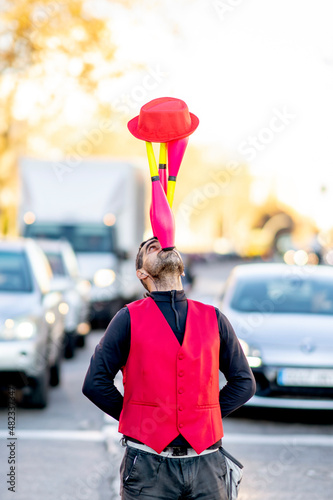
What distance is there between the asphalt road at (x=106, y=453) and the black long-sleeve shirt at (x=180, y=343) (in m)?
2.50

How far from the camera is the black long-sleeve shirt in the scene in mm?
3103

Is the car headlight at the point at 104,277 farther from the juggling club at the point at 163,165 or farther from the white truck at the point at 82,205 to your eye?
the juggling club at the point at 163,165

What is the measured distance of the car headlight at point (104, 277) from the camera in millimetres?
16703

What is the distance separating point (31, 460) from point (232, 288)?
11.2ft

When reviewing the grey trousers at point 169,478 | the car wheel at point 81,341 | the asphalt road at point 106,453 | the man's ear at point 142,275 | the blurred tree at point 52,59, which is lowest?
the car wheel at point 81,341

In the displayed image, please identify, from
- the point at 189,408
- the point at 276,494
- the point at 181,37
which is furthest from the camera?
the point at 181,37

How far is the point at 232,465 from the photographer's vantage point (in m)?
3.21

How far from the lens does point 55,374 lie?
32.7 ft

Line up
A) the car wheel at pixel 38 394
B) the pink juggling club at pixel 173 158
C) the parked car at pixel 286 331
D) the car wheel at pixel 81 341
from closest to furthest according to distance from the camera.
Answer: the pink juggling club at pixel 173 158 < the parked car at pixel 286 331 < the car wheel at pixel 38 394 < the car wheel at pixel 81 341

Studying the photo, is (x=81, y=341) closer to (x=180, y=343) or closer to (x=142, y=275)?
(x=142, y=275)

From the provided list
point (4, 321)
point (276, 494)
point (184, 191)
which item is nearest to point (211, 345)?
point (276, 494)

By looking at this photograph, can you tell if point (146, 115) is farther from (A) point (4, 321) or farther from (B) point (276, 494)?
(A) point (4, 321)

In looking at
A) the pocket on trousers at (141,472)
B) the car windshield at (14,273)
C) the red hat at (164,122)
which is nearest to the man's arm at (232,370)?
the pocket on trousers at (141,472)

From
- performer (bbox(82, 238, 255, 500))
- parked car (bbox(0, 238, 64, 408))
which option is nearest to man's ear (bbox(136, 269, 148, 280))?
performer (bbox(82, 238, 255, 500))
